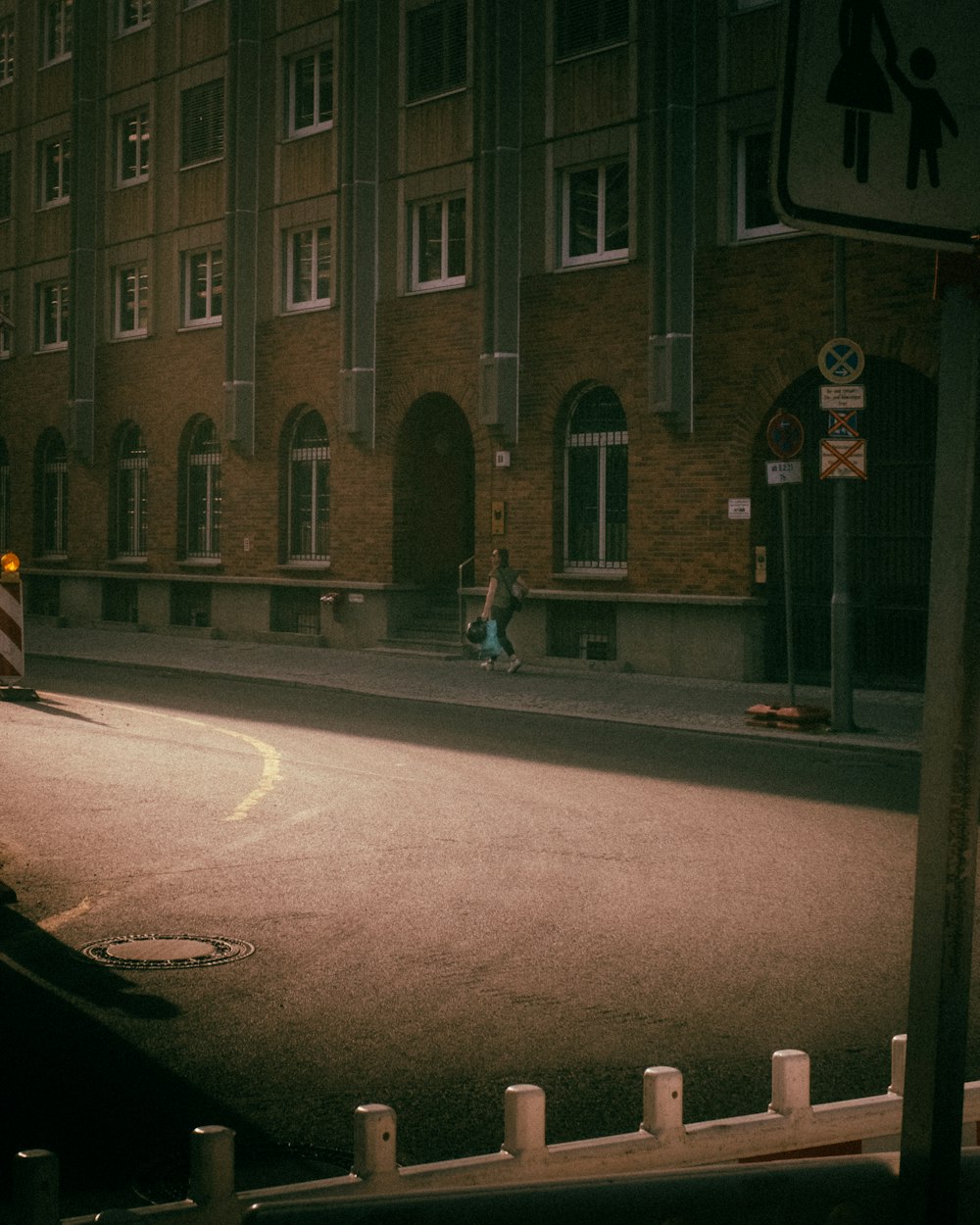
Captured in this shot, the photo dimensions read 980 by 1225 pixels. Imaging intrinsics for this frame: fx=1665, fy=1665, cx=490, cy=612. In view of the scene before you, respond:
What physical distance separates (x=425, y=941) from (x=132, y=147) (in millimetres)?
28813

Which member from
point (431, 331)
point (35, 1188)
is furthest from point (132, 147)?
point (35, 1188)

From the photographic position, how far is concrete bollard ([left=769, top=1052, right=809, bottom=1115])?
162 inches

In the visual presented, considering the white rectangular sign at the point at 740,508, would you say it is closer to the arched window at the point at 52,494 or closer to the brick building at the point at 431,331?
the brick building at the point at 431,331

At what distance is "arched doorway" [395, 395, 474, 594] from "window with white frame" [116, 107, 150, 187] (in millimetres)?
9326

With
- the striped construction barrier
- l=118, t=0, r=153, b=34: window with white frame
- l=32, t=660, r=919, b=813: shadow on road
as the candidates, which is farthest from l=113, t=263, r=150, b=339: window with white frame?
the striped construction barrier

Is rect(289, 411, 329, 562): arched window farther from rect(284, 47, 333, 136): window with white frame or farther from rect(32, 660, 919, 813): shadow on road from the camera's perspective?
rect(32, 660, 919, 813): shadow on road

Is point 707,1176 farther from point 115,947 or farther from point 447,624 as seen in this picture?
point 447,624

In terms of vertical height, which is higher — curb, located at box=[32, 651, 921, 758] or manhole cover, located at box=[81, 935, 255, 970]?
manhole cover, located at box=[81, 935, 255, 970]

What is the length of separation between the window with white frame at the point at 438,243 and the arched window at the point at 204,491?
6.18 meters

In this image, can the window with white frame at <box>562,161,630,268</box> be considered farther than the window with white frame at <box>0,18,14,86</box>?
No

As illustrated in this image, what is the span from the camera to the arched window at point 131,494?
33.2m

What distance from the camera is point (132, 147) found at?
3309 centimetres

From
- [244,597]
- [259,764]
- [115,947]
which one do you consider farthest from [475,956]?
[244,597]

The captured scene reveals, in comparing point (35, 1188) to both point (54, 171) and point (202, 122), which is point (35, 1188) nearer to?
point (202, 122)
